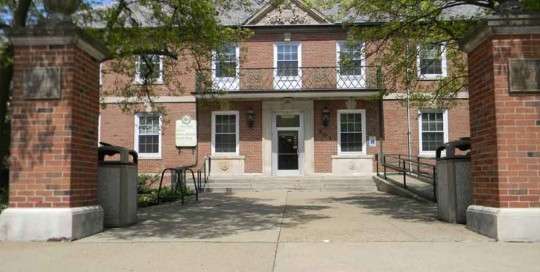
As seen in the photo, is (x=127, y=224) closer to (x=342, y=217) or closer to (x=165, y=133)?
(x=342, y=217)

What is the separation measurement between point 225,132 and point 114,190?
50.0 ft

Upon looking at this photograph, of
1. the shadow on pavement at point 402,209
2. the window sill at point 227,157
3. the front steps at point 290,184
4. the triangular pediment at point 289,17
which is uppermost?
the triangular pediment at point 289,17

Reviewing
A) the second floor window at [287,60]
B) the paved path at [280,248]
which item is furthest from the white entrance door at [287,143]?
the paved path at [280,248]

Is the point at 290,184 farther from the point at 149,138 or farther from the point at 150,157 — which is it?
the point at 149,138

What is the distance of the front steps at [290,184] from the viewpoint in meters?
20.7

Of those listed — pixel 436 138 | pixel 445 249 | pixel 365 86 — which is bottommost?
pixel 445 249

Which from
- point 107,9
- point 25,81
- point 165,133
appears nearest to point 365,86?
point 165,133

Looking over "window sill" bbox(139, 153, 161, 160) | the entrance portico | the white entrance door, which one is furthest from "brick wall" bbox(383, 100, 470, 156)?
"window sill" bbox(139, 153, 161, 160)

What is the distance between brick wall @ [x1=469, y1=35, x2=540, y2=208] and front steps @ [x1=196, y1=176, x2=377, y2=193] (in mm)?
12572

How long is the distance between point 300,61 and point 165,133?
259 inches

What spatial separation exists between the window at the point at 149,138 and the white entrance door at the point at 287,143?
499 centimetres

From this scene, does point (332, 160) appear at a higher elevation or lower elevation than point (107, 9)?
lower

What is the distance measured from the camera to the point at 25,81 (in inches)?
318

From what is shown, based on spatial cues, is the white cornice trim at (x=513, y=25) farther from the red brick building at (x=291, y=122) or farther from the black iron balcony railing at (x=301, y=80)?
the black iron balcony railing at (x=301, y=80)
